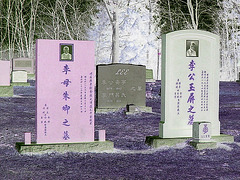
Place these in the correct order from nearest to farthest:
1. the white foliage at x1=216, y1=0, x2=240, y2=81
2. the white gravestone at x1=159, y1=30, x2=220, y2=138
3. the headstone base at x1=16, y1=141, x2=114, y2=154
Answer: the headstone base at x1=16, y1=141, x2=114, y2=154, the white gravestone at x1=159, y1=30, x2=220, y2=138, the white foliage at x1=216, y1=0, x2=240, y2=81

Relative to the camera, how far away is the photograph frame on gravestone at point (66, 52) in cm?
757

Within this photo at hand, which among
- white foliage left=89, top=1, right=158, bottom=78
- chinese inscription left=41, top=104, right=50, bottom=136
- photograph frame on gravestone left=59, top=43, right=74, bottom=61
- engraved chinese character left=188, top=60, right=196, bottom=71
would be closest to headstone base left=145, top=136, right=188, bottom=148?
engraved chinese character left=188, top=60, right=196, bottom=71

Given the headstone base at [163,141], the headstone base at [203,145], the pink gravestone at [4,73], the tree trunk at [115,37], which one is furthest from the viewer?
the tree trunk at [115,37]

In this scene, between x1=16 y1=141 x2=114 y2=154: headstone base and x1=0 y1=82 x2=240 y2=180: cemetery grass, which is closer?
x1=0 y1=82 x2=240 y2=180: cemetery grass

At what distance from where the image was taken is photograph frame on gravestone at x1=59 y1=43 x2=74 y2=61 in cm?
757

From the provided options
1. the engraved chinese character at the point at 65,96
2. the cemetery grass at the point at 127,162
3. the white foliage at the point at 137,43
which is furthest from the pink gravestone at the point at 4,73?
the white foliage at the point at 137,43

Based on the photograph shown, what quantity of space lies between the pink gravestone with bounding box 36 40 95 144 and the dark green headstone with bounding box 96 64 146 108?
6602mm

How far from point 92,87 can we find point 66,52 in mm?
702

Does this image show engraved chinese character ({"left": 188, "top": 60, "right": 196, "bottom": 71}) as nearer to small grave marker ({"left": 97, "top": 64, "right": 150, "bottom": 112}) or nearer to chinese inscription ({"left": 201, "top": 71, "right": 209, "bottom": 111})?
chinese inscription ({"left": 201, "top": 71, "right": 209, "bottom": 111})

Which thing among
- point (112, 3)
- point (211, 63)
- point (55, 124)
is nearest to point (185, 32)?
point (211, 63)

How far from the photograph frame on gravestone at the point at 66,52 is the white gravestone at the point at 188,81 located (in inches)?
67.2

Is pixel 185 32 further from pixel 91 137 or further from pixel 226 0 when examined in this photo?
pixel 226 0

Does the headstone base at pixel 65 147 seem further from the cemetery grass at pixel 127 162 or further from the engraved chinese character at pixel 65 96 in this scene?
the engraved chinese character at pixel 65 96

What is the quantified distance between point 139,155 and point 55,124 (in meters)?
1.42
